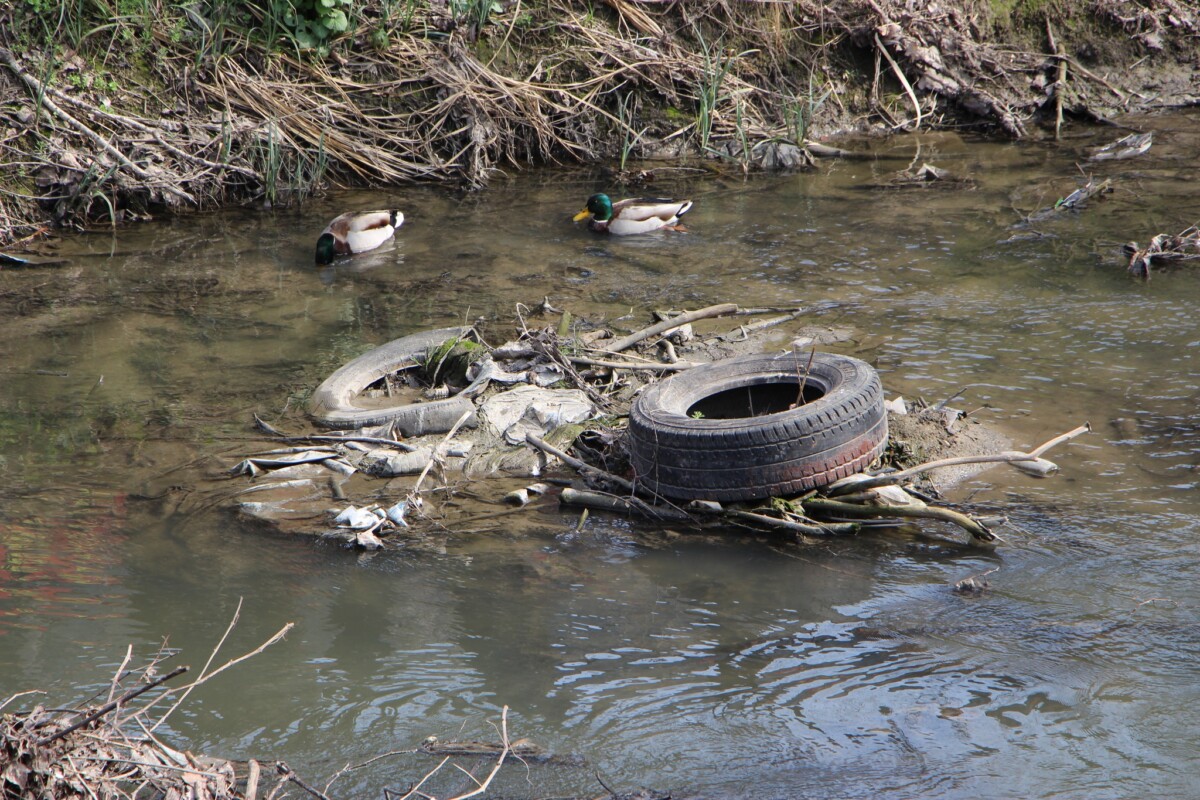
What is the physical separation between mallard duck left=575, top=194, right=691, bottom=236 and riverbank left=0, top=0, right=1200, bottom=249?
1.55m

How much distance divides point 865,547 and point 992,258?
414cm

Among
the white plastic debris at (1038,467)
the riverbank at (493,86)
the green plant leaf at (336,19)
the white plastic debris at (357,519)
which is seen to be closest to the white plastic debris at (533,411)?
the white plastic debris at (357,519)

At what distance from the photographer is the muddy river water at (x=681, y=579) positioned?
11.3 feet

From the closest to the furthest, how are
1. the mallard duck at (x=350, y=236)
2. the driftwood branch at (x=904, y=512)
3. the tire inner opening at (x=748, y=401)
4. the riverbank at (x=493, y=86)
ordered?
the driftwood branch at (x=904, y=512) → the tire inner opening at (x=748, y=401) → the mallard duck at (x=350, y=236) → the riverbank at (x=493, y=86)

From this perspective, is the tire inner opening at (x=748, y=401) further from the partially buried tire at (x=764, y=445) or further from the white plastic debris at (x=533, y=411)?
the white plastic debris at (x=533, y=411)

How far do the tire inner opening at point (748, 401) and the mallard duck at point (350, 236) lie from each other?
4474mm

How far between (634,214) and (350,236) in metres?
→ 2.38

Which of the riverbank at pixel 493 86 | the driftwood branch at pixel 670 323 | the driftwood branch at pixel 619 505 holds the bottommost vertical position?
the driftwood branch at pixel 619 505

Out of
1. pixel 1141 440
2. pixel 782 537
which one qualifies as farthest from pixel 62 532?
pixel 1141 440

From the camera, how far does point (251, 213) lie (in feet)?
34.6

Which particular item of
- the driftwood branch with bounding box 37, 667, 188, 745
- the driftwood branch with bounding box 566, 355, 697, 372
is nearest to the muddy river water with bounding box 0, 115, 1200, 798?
the driftwood branch with bounding box 37, 667, 188, 745

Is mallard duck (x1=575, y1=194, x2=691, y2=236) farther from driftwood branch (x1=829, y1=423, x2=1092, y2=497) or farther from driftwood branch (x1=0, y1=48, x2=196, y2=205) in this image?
driftwood branch (x1=829, y1=423, x2=1092, y2=497)

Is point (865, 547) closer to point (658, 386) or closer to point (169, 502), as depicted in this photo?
point (658, 386)

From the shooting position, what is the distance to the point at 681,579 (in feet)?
14.7
